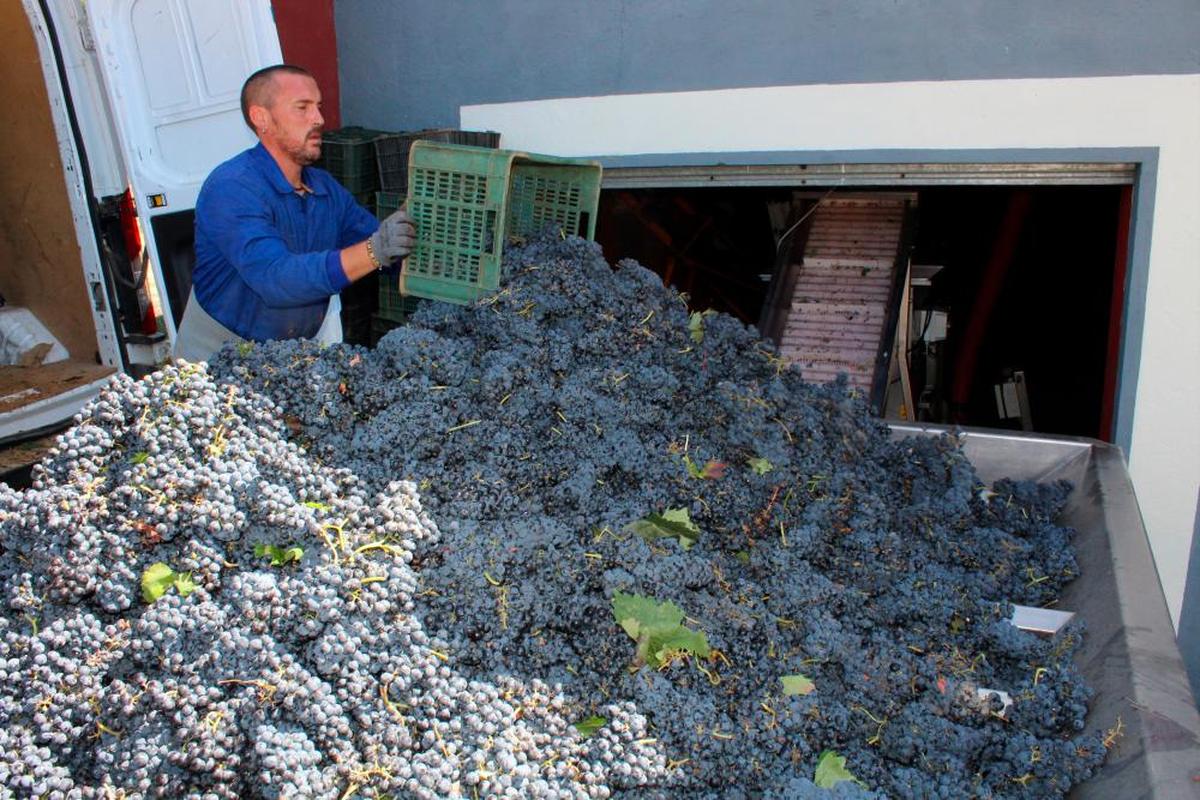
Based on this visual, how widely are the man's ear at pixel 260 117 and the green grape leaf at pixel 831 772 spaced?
104 inches

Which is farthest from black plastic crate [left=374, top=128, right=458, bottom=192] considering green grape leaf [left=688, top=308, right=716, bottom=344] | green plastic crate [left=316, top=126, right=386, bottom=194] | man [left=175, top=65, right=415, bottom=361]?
green grape leaf [left=688, top=308, right=716, bottom=344]

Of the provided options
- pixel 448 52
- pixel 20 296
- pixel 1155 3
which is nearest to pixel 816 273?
pixel 1155 3

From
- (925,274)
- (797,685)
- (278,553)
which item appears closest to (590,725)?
(797,685)

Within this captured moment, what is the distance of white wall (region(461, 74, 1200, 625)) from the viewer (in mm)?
2789

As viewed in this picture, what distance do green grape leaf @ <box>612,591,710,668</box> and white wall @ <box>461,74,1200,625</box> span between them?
2.31 meters

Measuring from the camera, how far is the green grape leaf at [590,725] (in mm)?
1388

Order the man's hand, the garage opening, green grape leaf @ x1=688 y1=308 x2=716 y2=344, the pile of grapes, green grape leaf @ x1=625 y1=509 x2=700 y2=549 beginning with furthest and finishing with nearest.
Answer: the garage opening
the man's hand
green grape leaf @ x1=688 y1=308 x2=716 y2=344
green grape leaf @ x1=625 y1=509 x2=700 y2=549
the pile of grapes

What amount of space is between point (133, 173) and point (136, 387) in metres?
2.48

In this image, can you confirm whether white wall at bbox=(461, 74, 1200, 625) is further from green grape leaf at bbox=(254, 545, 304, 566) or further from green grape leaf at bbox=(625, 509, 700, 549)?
green grape leaf at bbox=(254, 545, 304, 566)

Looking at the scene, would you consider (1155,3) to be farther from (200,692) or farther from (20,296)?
(20,296)

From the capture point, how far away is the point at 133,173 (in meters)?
3.60

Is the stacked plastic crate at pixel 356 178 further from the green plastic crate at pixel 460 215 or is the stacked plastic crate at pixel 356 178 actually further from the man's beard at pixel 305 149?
the green plastic crate at pixel 460 215

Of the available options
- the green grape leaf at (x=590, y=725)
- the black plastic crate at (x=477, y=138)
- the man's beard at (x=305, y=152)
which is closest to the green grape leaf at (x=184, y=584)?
the green grape leaf at (x=590, y=725)

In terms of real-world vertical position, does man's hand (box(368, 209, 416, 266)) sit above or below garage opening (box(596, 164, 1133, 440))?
above
